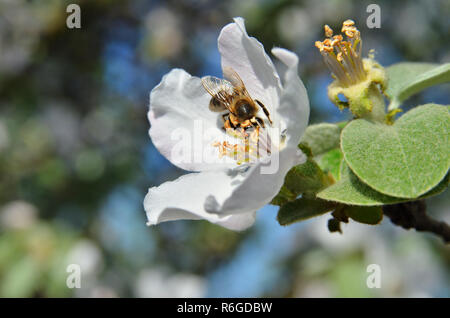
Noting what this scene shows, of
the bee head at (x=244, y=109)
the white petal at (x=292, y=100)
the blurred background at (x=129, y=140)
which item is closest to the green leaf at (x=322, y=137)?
the bee head at (x=244, y=109)

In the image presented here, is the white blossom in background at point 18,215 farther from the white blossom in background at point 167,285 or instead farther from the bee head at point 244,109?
the bee head at point 244,109

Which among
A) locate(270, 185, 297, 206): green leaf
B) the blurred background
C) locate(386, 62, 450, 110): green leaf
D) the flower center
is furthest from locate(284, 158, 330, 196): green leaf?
the blurred background

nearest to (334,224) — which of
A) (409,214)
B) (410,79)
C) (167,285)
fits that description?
(409,214)

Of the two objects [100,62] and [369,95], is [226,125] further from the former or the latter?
[100,62]

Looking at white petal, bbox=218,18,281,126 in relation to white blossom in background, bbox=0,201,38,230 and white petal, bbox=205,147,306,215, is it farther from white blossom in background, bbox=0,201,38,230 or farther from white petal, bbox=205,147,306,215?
white blossom in background, bbox=0,201,38,230

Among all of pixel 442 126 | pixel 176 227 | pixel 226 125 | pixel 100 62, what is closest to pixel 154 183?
pixel 176 227

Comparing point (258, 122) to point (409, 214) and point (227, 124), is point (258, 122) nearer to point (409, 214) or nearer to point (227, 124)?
point (227, 124)

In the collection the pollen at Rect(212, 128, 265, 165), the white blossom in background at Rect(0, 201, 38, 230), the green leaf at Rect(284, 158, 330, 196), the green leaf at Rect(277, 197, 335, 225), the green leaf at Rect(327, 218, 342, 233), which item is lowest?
the green leaf at Rect(327, 218, 342, 233)
